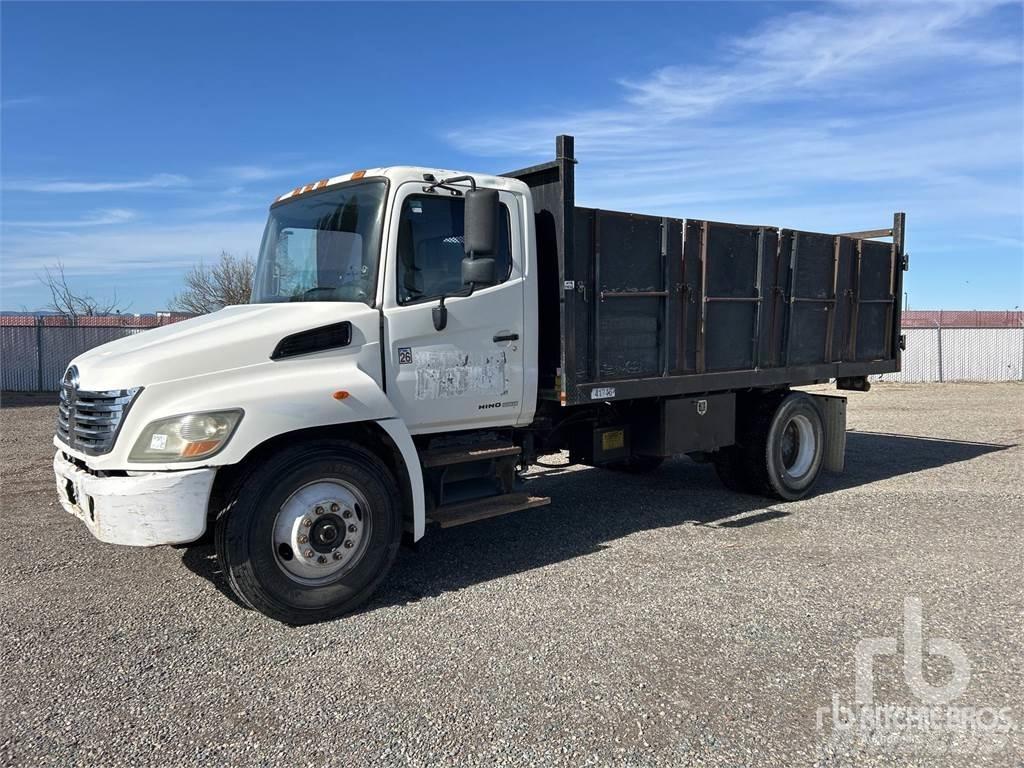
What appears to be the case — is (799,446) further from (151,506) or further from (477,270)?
(151,506)

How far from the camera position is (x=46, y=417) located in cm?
1516

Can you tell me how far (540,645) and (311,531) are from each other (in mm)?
1508

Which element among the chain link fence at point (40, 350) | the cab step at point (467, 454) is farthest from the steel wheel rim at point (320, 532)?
the chain link fence at point (40, 350)

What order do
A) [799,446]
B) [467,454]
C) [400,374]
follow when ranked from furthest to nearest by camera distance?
1. [799,446]
2. [467,454]
3. [400,374]

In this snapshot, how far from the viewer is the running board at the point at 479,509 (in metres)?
5.13

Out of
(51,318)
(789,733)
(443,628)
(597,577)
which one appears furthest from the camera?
(51,318)

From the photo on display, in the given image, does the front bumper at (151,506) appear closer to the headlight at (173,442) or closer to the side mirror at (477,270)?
the headlight at (173,442)

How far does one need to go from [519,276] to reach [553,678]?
9.23 feet

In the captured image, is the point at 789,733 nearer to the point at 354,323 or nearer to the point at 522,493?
the point at 522,493

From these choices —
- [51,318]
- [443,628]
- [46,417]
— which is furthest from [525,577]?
[51,318]

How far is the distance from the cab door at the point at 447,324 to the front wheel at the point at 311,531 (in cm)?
59

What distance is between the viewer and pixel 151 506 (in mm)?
4059

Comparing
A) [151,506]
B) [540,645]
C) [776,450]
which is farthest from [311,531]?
[776,450]

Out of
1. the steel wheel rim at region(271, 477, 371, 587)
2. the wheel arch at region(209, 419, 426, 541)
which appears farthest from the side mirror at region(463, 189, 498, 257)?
the steel wheel rim at region(271, 477, 371, 587)
